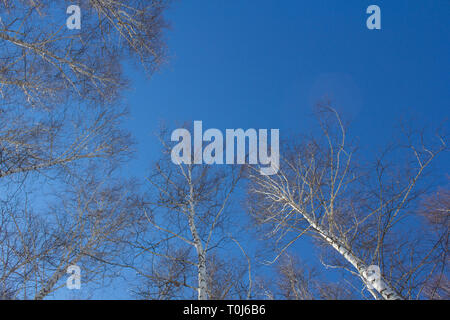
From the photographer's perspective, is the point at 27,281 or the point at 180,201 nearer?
the point at 27,281

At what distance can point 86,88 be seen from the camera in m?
5.41

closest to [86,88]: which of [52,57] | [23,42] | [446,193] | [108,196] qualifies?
[52,57]

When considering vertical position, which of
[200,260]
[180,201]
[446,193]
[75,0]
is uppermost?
[75,0]

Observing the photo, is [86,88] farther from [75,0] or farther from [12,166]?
[12,166]

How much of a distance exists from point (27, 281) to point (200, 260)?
3.40 meters

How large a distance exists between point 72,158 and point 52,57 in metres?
2.29
